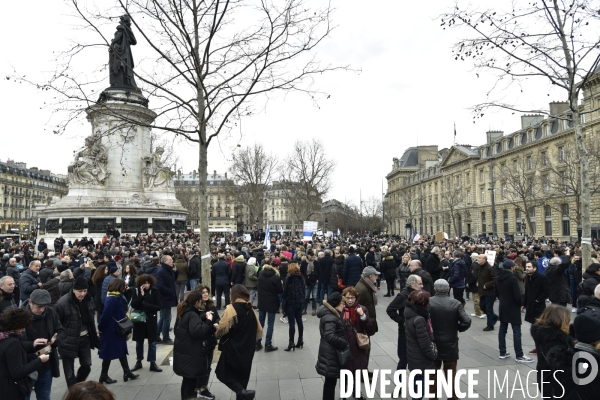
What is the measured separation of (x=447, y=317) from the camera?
214 inches

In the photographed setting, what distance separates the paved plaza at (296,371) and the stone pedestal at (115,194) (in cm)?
2251

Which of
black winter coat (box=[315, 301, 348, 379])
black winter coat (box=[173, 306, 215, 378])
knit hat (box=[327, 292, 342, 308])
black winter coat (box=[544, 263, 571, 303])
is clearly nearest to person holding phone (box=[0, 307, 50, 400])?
black winter coat (box=[173, 306, 215, 378])

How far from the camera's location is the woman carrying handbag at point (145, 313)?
6930mm

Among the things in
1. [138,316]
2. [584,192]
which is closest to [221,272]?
[138,316]

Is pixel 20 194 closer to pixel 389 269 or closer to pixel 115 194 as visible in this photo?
pixel 115 194

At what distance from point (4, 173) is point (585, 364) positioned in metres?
99.3

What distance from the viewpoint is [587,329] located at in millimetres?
3732

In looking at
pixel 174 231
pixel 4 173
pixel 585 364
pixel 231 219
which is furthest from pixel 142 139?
pixel 231 219

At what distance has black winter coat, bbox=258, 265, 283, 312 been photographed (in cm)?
847

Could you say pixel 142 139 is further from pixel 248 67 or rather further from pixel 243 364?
pixel 243 364

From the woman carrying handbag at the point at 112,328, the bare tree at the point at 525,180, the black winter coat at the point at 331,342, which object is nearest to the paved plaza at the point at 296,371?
the woman carrying handbag at the point at 112,328

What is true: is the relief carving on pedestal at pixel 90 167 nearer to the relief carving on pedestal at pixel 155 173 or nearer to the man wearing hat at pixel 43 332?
the relief carving on pedestal at pixel 155 173

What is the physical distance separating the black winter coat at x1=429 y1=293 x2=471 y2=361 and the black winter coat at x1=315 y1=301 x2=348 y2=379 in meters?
1.30

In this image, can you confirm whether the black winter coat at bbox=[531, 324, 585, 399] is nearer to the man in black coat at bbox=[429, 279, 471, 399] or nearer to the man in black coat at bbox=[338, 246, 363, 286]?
A: the man in black coat at bbox=[429, 279, 471, 399]
